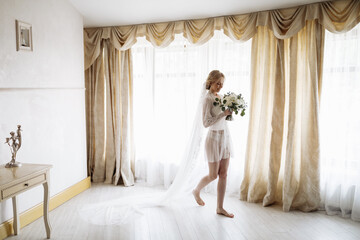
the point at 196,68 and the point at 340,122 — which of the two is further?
the point at 196,68

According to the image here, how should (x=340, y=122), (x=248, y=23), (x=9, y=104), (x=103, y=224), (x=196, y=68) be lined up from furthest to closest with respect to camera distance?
1. (x=196, y=68)
2. (x=248, y=23)
3. (x=340, y=122)
4. (x=103, y=224)
5. (x=9, y=104)

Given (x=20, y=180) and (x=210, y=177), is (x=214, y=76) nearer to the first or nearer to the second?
(x=210, y=177)

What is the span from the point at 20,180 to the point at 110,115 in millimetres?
2067

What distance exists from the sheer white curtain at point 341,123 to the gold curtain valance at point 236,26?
206mm

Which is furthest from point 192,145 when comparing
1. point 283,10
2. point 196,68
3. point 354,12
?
point 354,12

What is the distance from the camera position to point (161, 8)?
3.45 metres

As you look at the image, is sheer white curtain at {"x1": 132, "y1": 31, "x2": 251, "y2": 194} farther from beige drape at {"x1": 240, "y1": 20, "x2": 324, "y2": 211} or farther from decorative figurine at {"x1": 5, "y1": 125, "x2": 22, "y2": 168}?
Result: decorative figurine at {"x1": 5, "y1": 125, "x2": 22, "y2": 168}


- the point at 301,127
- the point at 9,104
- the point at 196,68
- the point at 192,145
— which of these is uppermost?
the point at 196,68

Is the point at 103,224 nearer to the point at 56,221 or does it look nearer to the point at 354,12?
the point at 56,221

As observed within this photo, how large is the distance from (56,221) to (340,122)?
344 centimetres

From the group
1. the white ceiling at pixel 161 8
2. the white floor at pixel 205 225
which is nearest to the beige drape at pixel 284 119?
the white floor at pixel 205 225

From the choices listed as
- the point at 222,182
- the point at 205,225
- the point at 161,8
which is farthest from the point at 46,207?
the point at 161,8

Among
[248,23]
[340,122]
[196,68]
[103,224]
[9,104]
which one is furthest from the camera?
[196,68]

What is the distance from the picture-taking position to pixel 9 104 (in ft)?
8.75
